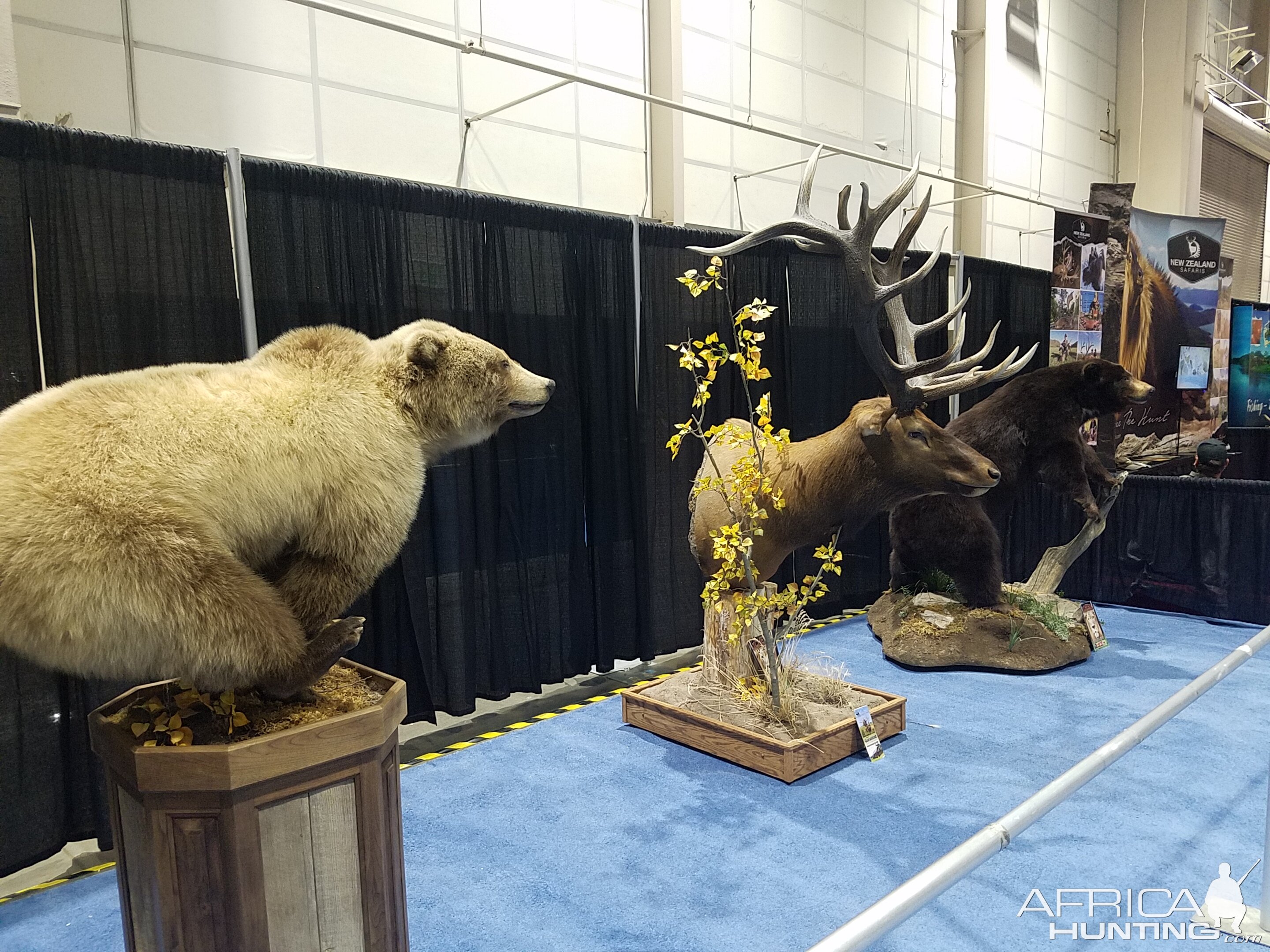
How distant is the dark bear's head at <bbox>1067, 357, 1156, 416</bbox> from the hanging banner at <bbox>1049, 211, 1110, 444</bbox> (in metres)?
1.13

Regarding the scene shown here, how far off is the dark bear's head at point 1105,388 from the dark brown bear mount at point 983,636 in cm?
102

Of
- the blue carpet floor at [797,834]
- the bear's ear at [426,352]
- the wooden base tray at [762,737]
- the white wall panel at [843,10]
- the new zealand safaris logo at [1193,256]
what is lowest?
the blue carpet floor at [797,834]

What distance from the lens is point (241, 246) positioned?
109 inches

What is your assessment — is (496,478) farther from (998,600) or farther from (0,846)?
(998,600)

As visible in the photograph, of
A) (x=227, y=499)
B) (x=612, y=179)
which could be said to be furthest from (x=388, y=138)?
(x=227, y=499)

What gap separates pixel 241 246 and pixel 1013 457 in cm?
347

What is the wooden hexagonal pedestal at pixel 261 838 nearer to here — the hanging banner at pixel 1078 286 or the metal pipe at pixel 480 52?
the metal pipe at pixel 480 52

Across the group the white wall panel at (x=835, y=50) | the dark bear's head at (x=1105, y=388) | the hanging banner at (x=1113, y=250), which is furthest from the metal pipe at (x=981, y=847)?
the white wall panel at (x=835, y=50)

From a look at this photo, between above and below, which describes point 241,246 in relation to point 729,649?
above

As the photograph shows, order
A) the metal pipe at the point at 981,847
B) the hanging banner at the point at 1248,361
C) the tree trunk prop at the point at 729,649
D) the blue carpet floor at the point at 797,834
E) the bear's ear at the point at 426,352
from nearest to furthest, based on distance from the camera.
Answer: the metal pipe at the point at 981,847
the bear's ear at the point at 426,352
the blue carpet floor at the point at 797,834
the tree trunk prop at the point at 729,649
the hanging banner at the point at 1248,361

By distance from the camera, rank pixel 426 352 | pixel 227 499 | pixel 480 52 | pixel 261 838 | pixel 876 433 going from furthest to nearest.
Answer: pixel 480 52 → pixel 876 433 → pixel 426 352 → pixel 261 838 → pixel 227 499

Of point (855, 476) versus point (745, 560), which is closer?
point (745, 560)

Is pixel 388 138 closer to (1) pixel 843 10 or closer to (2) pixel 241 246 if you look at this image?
(2) pixel 241 246

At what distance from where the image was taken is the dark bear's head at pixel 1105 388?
4051mm
